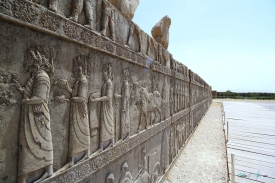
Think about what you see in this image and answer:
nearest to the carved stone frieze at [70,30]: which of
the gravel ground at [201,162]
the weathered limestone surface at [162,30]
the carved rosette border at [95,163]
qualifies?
the carved rosette border at [95,163]

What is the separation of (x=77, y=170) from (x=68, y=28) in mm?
1250

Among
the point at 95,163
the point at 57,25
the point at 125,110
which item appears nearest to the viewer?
the point at 57,25

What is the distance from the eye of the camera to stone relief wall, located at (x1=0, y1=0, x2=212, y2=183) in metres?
1.17

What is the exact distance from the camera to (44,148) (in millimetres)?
1311

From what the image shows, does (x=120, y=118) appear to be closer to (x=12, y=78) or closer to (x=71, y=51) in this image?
(x=71, y=51)

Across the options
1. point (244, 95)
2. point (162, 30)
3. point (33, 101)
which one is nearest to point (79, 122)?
point (33, 101)

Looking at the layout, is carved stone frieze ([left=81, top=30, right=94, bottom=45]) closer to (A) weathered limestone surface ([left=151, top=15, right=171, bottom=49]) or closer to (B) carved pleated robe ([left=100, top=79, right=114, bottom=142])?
(B) carved pleated robe ([left=100, top=79, right=114, bottom=142])

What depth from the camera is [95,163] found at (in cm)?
184

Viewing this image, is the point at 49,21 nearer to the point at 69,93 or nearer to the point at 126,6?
the point at 69,93

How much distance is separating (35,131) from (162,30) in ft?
12.3

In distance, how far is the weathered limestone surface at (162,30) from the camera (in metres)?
4.27

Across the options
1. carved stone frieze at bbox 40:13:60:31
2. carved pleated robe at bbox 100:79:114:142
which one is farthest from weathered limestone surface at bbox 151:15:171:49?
carved stone frieze at bbox 40:13:60:31

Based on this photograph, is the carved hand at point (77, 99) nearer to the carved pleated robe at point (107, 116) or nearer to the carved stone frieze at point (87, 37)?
the carved pleated robe at point (107, 116)

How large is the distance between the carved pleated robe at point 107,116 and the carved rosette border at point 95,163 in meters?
0.18
